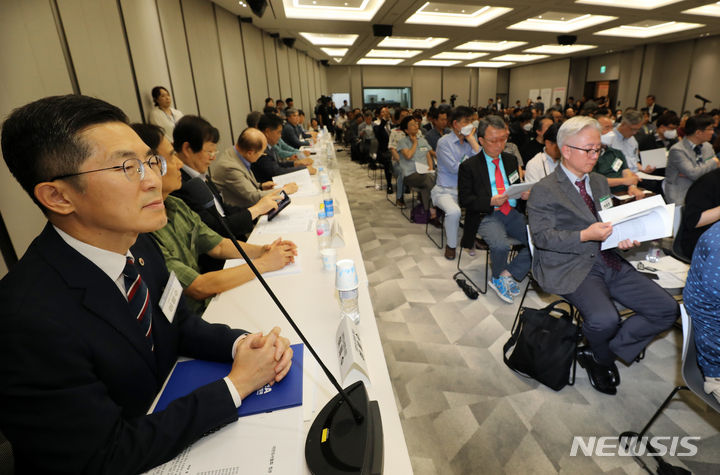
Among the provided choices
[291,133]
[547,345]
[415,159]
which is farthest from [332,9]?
[547,345]

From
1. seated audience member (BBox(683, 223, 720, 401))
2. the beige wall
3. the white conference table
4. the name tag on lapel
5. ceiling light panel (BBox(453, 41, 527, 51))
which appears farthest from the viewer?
ceiling light panel (BBox(453, 41, 527, 51))

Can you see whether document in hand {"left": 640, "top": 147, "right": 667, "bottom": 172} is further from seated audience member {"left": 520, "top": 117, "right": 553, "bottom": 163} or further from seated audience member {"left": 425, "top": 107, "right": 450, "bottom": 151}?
seated audience member {"left": 425, "top": 107, "right": 450, "bottom": 151}

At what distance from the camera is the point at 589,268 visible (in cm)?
192

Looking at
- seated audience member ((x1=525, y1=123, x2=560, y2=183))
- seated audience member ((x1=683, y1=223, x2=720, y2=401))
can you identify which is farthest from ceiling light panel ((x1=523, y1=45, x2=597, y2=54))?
seated audience member ((x1=683, y1=223, x2=720, y2=401))

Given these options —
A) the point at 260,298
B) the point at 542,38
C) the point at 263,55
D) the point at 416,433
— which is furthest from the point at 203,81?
the point at 542,38

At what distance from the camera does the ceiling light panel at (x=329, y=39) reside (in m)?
9.35

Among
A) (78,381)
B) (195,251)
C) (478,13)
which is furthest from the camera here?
(478,13)

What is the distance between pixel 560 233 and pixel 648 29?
1142 cm

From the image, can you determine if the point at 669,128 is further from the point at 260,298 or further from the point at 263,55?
the point at 263,55

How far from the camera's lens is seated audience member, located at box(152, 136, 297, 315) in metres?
1.43

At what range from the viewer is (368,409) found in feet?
2.38

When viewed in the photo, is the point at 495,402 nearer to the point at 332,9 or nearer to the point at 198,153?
the point at 198,153

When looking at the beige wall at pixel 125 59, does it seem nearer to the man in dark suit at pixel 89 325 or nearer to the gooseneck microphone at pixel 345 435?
the man in dark suit at pixel 89 325

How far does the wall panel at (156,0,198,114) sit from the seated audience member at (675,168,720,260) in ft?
17.6
